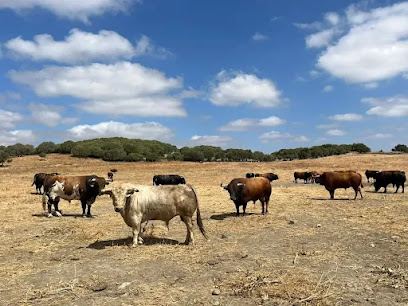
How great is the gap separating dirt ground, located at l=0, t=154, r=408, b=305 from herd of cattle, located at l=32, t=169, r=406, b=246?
881 mm

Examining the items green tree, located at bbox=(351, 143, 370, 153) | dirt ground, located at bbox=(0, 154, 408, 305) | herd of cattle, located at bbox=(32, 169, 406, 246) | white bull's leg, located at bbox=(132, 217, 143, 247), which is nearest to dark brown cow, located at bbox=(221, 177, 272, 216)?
herd of cattle, located at bbox=(32, 169, 406, 246)

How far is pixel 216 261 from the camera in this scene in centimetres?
868

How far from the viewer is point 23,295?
6.77 m

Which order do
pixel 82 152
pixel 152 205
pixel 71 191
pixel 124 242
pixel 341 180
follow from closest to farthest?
pixel 152 205 < pixel 124 242 < pixel 71 191 < pixel 341 180 < pixel 82 152

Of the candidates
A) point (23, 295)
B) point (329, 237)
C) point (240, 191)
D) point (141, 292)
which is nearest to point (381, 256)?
point (329, 237)

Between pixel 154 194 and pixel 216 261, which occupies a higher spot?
pixel 154 194

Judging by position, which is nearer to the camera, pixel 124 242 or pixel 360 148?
pixel 124 242

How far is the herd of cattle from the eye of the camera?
10659mm

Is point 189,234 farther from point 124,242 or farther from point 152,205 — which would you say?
point 124,242

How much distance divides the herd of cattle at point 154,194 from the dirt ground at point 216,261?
88 centimetres

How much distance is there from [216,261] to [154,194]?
3.28 meters

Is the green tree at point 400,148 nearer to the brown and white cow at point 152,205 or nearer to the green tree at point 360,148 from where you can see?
the green tree at point 360,148

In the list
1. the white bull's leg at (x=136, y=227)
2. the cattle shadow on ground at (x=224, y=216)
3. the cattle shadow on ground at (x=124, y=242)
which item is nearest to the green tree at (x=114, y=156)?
the cattle shadow on ground at (x=224, y=216)

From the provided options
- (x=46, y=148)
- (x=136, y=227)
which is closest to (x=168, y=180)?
(x=136, y=227)
